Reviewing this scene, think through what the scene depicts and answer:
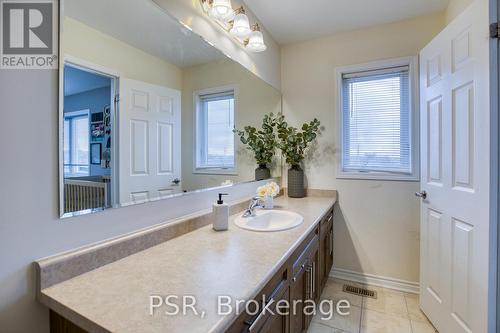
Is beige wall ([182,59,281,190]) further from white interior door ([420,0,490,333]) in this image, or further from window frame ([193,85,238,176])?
white interior door ([420,0,490,333])

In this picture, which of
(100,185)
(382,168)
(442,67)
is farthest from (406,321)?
(100,185)

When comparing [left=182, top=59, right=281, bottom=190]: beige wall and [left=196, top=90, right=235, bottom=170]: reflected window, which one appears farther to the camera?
[left=196, top=90, right=235, bottom=170]: reflected window

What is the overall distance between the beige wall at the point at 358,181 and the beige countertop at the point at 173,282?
1411 millimetres

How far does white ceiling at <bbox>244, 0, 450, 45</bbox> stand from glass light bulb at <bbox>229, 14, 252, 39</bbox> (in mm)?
328

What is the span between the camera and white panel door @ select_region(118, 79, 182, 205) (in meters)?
1.08

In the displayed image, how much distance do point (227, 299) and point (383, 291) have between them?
7.00ft

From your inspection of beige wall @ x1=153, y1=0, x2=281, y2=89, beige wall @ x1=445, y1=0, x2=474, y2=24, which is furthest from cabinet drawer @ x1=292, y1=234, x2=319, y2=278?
beige wall @ x1=445, y1=0, x2=474, y2=24

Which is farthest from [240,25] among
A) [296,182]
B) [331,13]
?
[296,182]

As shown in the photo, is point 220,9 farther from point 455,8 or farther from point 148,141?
point 455,8

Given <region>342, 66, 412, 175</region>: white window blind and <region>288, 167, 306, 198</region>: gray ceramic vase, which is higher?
<region>342, 66, 412, 175</region>: white window blind

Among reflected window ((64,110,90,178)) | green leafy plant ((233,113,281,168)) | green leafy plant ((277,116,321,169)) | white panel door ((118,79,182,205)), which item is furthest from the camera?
green leafy plant ((277,116,321,169))

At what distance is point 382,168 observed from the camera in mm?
2334

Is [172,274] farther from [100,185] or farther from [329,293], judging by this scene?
[329,293]

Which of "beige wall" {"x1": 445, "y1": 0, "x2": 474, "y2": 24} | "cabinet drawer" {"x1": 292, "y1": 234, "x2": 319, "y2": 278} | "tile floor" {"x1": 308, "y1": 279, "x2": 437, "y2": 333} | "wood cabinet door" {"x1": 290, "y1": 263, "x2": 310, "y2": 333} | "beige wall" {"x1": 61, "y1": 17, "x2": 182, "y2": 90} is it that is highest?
"beige wall" {"x1": 445, "y1": 0, "x2": 474, "y2": 24}
